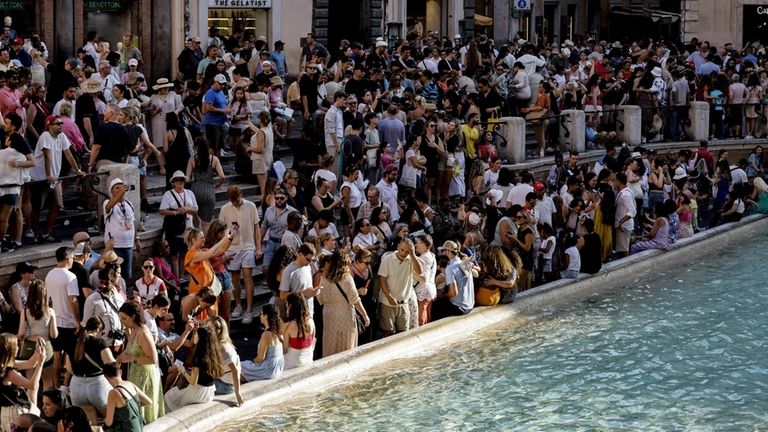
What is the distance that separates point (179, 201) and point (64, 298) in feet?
10.6

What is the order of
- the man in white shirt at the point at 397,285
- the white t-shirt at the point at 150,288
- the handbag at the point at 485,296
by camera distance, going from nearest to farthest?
the white t-shirt at the point at 150,288, the man in white shirt at the point at 397,285, the handbag at the point at 485,296

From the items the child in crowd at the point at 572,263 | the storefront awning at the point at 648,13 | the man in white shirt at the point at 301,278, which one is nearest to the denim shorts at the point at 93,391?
the man in white shirt at the point at 301,278

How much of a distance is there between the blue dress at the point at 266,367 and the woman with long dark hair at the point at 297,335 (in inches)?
13.5

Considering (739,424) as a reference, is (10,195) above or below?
above

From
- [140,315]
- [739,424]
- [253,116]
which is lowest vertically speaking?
[739,424]

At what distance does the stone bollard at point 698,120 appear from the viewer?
3141cm

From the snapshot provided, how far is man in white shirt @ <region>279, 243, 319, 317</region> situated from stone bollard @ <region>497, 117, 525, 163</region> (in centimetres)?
1033

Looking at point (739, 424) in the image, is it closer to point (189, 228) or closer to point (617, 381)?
point (617, 381)

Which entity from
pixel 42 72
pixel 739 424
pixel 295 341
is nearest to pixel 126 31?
pixel 42 72

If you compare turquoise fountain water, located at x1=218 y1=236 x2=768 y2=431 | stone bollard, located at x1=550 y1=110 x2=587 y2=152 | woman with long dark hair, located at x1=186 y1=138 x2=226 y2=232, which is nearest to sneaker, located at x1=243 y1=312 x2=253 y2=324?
woman with long dark hair, located at x1=186 y1=138 x2=226 y2=232

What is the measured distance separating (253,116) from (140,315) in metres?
8.98

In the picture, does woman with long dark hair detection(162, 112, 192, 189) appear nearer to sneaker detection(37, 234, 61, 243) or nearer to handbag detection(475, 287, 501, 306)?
sneaker detection(37, 234, 61, 243)

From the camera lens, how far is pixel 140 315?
45.8 feet

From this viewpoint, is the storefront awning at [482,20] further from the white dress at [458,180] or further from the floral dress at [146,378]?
the floral dress at [146,378]
